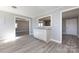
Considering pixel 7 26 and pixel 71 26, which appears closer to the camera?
pixel 7 26

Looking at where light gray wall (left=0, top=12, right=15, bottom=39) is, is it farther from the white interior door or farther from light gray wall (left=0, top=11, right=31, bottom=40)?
the white interior door

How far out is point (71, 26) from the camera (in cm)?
768

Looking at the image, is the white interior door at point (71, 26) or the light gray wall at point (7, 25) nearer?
the light gray wall at point (7, 25)

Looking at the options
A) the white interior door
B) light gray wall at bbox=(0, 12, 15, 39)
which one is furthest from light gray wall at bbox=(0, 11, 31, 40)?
the white interior door

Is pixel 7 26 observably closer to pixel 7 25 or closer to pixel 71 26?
pixel 7 25

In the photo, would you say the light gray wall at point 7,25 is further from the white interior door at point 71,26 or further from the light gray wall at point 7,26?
the white interior door at point 71,26

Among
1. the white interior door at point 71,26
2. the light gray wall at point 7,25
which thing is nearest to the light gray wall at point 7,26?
the light gray wall at point 7,25

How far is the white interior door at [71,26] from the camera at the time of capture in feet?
24.0

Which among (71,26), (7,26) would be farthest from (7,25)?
(71,26)

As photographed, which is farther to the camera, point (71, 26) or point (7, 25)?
point (71, 26)

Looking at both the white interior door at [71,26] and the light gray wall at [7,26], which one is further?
the white interior door at [71,26]

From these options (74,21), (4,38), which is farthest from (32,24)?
(74,21)
